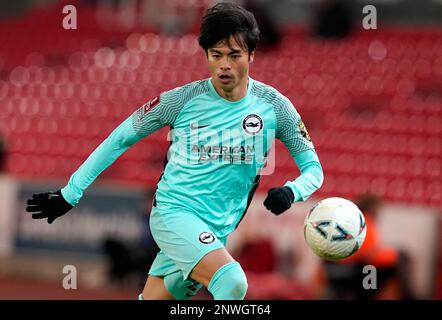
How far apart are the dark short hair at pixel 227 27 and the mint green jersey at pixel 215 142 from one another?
31 cm

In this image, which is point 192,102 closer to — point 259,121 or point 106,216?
point 259,121

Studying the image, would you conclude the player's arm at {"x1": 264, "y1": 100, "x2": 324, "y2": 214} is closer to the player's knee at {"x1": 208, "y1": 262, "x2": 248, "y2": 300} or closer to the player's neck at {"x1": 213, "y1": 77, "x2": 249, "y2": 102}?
the player's neck at {"x1": 213, "y1": 77, "x2": 249, "y2": 102}

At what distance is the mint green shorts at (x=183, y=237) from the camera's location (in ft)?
16.5

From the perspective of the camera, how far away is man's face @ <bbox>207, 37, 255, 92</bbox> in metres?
5.04

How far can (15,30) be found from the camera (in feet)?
65.5

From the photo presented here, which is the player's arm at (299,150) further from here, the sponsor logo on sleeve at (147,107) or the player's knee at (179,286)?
the player's knee at (179,286)

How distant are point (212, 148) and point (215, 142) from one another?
1.4 inches

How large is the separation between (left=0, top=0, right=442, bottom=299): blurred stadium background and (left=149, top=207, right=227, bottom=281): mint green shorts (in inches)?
166
